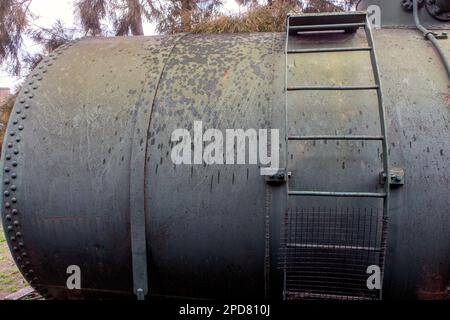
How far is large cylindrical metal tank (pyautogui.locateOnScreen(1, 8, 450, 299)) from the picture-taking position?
2.58 metres

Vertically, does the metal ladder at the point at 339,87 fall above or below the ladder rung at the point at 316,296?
above

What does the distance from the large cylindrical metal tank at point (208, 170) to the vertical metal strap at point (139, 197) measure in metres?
0.01

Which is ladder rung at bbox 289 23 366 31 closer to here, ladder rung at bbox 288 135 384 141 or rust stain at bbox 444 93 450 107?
rust stain at bbox 444 93 450 107

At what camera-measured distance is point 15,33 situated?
10.4 m

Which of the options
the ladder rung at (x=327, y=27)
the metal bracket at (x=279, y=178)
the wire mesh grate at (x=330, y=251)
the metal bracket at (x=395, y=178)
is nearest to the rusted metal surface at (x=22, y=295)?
Result: the wire mesh grate at (x=330, y=251)

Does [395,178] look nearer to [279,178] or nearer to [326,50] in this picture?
[279,178]

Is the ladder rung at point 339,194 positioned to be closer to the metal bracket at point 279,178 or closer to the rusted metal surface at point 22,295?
the metal bracket at point 279,178

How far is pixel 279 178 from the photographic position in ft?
8.45

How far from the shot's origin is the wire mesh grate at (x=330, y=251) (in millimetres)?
2559

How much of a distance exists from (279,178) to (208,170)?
17.5 inches

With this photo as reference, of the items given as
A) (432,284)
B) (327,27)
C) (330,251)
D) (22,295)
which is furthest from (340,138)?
(22,295)

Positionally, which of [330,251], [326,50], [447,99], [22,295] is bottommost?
[22,295]

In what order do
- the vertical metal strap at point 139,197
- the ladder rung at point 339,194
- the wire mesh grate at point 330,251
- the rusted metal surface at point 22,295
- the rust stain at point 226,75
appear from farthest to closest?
1. the rusted metal surface at point 22,295
2. the rust stain at point 226,75
3. the vertical metal strap at point 139,197
4. the wire mesh grate at point 330,251
5. the ladder rung at point 339,194
